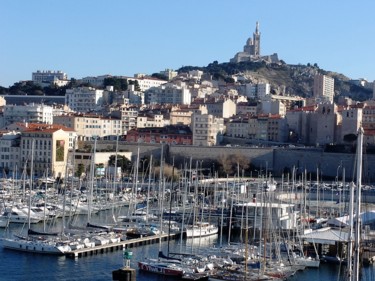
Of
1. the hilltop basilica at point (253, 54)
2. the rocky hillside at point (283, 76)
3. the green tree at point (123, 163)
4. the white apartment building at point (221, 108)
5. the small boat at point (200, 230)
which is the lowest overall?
the small boat at point (200, 230)

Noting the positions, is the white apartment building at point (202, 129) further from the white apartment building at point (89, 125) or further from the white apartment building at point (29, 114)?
the white apartment building at point (29, 114)

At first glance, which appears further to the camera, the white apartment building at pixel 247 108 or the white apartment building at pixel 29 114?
the white apartment building at pixel 247 108

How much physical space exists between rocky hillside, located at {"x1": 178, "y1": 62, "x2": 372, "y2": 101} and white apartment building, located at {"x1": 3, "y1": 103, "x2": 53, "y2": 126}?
3880cm

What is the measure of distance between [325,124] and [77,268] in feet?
118

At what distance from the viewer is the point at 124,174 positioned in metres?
44.7

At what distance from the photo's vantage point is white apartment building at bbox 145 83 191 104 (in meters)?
77.0

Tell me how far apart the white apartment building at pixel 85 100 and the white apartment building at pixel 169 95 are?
5.70 m

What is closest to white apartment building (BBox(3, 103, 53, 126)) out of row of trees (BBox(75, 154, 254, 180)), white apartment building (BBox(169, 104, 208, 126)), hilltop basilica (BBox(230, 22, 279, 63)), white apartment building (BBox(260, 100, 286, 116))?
white apartment building (BBox(169, 104, 208, 126))

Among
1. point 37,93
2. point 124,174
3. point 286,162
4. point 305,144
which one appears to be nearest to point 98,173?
point 124,174

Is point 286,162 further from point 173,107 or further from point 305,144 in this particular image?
point 173,107

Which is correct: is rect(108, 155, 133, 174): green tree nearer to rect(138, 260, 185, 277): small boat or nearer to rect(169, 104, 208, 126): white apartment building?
rect(169, 104, 208, 126): white apartment building

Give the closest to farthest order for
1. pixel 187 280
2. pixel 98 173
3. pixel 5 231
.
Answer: pixel 187 280, pixel 5 231, pixel 98 173

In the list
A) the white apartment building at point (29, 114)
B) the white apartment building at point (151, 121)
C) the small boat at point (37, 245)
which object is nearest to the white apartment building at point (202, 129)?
the white apartment building at point (151, 121)

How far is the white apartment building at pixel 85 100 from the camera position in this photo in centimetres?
7338
